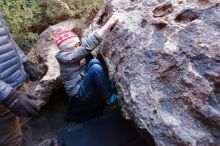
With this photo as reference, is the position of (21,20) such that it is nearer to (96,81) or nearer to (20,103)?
(96,81)

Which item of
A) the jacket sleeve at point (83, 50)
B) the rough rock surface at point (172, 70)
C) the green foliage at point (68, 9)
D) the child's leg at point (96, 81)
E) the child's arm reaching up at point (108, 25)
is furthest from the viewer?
the green foliage at point (68, 9)

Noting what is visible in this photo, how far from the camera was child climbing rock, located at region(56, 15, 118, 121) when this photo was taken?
A: 3107 mm

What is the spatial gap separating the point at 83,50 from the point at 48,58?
102 cm

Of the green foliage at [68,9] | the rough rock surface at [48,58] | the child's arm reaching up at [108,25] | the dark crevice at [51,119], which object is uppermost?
the child's arm reaching up at [108,25]

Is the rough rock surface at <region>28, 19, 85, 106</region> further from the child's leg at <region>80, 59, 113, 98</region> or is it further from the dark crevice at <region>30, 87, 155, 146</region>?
the child's leg at <region>80, 59, 113, 98</region>

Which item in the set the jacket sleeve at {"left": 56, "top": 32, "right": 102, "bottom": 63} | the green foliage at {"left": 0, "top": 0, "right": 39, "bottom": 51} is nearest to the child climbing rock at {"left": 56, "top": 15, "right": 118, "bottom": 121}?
the jacket sleeve at {"left": 56, "top": 32, "right": 102, "bottom": 63}

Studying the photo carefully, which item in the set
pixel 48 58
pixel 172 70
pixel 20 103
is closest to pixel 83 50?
pixel 20 103

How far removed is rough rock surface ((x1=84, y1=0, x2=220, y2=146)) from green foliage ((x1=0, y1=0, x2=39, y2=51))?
2.12m

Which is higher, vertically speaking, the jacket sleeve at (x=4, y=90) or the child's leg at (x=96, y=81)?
the jacket sleeve at (x=4, y=90)

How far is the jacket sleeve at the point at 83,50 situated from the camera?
3.03 metres

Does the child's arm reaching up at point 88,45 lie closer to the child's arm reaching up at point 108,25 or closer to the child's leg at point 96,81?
the child's arm reaching up at point 108,25

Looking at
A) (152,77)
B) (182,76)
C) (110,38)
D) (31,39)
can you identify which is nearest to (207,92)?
(182,76)

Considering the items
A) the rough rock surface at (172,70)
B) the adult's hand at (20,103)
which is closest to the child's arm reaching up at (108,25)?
the rough rock surface at (172,70)

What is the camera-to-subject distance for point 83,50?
10.1 feet
